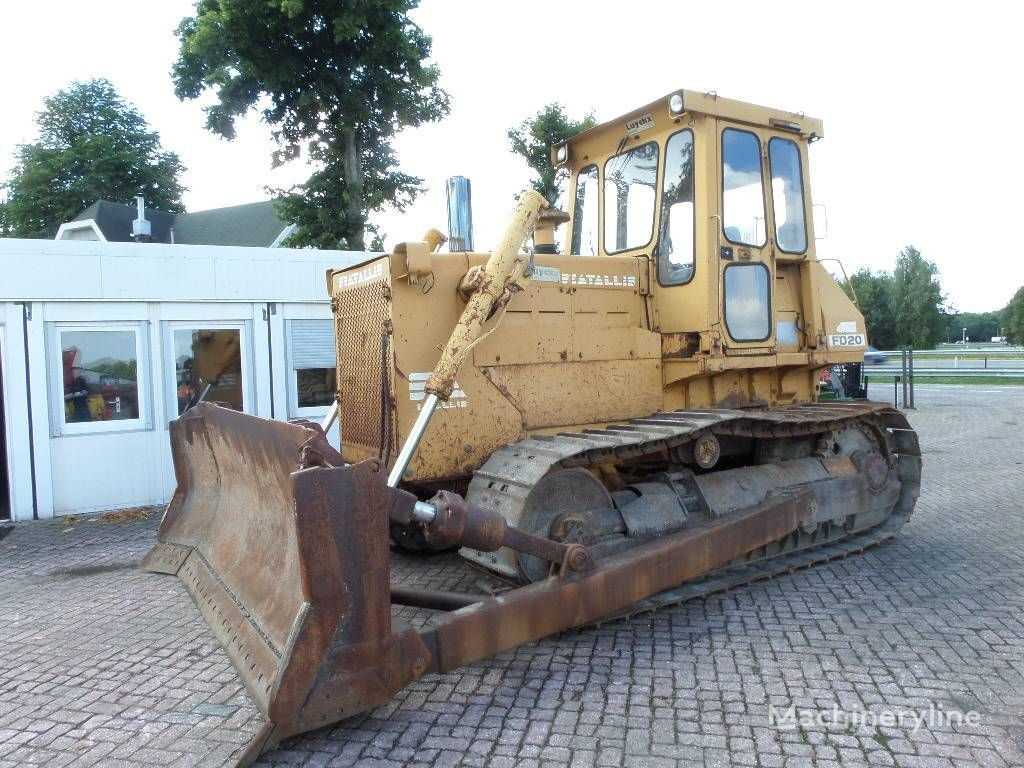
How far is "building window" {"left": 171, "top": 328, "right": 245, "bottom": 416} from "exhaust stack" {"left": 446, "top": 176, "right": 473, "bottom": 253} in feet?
14.7

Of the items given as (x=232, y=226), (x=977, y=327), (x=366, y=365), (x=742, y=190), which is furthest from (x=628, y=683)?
(x=977, y=327)

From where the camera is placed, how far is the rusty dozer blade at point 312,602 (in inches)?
119

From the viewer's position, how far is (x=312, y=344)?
31.1 ft

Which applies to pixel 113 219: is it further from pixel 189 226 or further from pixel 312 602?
pixel 312 602

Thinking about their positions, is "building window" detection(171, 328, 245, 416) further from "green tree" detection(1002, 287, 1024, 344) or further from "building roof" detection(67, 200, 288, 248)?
"green tree" detection(1002, 287, 1024, 344)

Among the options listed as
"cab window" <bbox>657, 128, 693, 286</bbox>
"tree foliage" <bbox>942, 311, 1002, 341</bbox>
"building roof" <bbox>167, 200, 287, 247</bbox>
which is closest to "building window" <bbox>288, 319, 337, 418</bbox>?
"cab window" <bbox>657, 128, 693, 286</bbox>

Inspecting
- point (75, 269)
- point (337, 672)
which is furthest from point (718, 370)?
point (75, 269)

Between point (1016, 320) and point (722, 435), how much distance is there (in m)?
68.5

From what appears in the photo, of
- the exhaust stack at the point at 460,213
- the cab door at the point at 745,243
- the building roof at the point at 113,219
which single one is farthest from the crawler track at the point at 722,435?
the building roof at the point at 113,219

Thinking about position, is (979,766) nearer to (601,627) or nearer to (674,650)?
(674,650)

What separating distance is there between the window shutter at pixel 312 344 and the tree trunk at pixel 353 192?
10.4 metres

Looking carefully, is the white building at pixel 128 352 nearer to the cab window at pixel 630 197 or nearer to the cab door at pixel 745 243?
the cab window at pixel 630 197

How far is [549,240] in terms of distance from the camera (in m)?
5.55

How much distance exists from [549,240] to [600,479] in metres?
1.74
